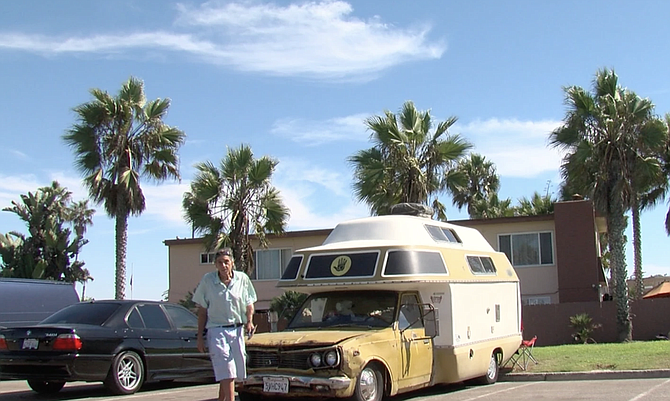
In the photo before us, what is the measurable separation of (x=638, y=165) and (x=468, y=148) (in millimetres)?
5109

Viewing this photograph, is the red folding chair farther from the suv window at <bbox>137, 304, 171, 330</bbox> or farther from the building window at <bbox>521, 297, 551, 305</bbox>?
the building window at <bbox>521, 297, 551, 305</bbox>

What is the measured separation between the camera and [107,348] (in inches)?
453

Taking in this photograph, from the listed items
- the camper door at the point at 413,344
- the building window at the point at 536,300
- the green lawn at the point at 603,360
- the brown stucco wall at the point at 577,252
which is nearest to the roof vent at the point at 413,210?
the camper door at the point at 413,344

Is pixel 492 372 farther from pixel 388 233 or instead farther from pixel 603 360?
pixel 388 233

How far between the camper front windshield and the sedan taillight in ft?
9.76

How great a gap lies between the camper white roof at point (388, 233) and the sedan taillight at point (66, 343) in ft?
12.0

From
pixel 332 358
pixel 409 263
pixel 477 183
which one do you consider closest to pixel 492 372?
pixel 409 263

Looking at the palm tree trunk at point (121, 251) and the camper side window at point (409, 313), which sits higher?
the palm tree trunk at point (121, 251)

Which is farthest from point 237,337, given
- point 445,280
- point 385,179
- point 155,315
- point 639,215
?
point 639,215

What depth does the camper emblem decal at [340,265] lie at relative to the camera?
37.0 feet

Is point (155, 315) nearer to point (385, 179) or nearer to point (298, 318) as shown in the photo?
point (298, 318)

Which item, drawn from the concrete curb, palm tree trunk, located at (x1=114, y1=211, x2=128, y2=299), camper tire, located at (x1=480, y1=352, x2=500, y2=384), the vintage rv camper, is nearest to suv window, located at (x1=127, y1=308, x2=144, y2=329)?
the vintage rv camper

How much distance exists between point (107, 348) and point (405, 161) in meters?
13.5

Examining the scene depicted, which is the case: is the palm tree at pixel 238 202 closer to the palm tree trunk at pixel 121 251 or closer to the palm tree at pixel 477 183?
the palm tree trunk at pixel 121 251
